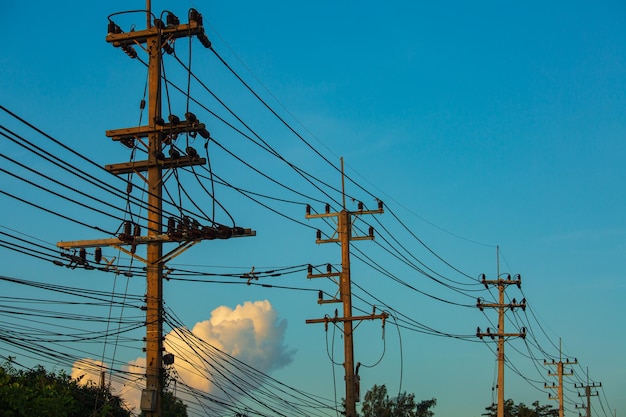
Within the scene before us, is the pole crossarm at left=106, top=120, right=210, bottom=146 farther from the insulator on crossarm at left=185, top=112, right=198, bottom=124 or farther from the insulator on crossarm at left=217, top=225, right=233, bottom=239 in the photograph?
the insulator on crossarm at left=217, top=225, right=233, bottom=239

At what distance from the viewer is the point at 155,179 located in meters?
23.9

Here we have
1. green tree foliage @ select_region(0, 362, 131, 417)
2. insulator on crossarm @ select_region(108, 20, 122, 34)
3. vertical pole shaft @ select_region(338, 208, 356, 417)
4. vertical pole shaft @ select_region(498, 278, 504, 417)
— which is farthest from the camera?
vertical pole shaft @ select_region(498, 278, 504, 417)

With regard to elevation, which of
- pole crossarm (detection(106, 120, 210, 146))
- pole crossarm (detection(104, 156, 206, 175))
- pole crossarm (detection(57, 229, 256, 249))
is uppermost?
pole crossarm (detection(106, 120, 210, 146))

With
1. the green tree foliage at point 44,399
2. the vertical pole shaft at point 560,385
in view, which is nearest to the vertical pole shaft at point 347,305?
the green tree foliage at point 44,399

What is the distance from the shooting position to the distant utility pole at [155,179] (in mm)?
23031

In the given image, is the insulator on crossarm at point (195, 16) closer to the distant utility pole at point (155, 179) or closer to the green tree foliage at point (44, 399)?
the distant utility pole at point (155, 179)

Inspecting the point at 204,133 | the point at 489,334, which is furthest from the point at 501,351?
the point at 204,133

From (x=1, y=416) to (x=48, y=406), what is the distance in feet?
6.88

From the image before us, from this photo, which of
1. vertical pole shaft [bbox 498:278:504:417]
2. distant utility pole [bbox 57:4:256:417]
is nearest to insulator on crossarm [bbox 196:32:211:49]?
distant utility pole [bbox 57:4:256:417]

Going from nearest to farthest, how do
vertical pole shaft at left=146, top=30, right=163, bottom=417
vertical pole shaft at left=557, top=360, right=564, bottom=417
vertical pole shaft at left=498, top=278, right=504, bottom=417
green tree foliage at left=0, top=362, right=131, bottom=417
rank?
1. vertical pole shaft at left=146, top=30, right=163, bottom=417
2. green tree foliage at left=0, top=362, right=131, bottom=417
3. vertical pole shaft at left=498, top=278, right=504, bottom=417
4. vertical pole shaft at left=557, top=360, right=564, bottom=417

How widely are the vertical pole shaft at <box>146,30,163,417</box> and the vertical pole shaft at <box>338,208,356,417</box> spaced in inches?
549

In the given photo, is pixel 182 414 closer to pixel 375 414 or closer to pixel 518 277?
pixel 375 414

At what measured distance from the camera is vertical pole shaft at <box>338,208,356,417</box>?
3575cm

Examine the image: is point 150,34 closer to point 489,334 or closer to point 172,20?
point 172,20
